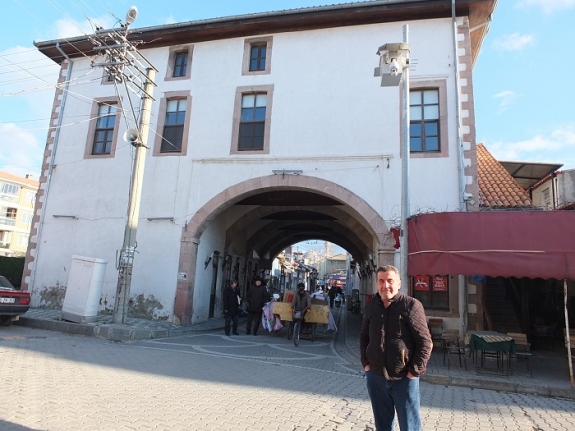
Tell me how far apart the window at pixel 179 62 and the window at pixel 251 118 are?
93.0 inches

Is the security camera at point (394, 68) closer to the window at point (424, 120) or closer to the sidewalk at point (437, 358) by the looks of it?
the window at point (424, 120)

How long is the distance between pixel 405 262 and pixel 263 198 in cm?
798

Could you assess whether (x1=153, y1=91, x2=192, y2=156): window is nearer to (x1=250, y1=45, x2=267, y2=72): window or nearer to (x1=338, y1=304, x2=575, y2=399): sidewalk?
(x1=250, y1=45, x2=267, y2=72): window

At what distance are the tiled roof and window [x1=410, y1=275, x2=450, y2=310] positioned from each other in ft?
7.61

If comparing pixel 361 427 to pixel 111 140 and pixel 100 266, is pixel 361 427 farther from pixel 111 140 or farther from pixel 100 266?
pixel 111 140

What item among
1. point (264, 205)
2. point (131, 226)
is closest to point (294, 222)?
point (264, 205)

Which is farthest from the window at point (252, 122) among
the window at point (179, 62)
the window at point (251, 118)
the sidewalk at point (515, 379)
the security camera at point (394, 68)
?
the sidewalk at point (515, 379)

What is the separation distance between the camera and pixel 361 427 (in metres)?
4.47

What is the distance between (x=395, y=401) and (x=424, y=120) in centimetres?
1018

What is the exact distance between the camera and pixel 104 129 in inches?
579

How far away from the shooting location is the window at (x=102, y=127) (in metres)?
14.5

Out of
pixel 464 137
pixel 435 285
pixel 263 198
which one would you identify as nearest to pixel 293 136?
pixel 263 198

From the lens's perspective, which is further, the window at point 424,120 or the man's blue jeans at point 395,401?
the window at point 424,120

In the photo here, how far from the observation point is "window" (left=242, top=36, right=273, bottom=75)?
13.4m
